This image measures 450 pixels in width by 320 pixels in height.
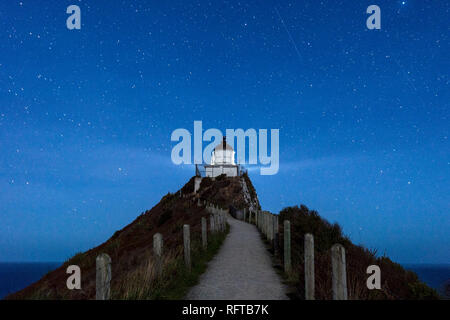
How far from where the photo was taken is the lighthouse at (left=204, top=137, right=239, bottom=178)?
233ft

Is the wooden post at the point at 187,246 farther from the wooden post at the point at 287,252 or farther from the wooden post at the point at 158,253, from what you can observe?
the wooden post at the point at 287,252

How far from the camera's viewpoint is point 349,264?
347 inches

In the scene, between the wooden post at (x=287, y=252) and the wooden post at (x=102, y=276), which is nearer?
the wooden post at (x=102, y=276)

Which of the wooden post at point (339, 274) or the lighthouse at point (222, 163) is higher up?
the lighthouse at point (222, 163)

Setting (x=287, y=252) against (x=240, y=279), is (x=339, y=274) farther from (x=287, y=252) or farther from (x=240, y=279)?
(x=287, y=252)

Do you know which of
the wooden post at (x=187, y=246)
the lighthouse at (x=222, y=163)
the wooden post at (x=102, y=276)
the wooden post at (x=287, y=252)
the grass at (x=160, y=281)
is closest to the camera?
the wooden post at (x=102, y=276)

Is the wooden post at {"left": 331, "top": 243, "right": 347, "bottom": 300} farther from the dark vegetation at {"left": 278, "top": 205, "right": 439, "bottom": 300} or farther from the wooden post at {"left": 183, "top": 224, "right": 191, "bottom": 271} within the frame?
the wooden post at {"left": 183, "top": 224, "right": 191, "bottom": 271}

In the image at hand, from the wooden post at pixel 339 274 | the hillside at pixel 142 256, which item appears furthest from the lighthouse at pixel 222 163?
the wooden post at pixel 339 274

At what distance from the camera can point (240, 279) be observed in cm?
922

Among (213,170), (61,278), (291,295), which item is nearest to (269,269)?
(291,295)

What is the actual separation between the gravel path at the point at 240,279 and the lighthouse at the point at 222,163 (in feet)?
184

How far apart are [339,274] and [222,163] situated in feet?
228

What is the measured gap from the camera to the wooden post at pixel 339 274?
15.9 feet
